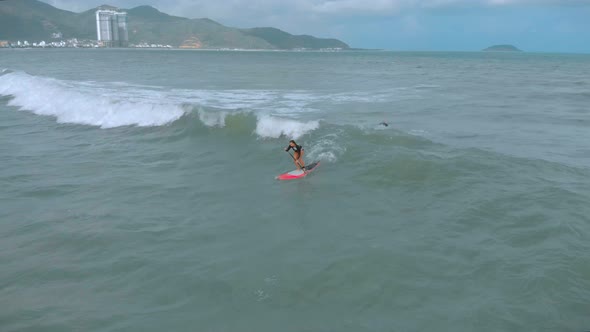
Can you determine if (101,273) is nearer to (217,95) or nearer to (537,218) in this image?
(537,218)

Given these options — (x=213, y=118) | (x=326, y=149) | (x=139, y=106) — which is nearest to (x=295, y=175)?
(x=326, y=149)

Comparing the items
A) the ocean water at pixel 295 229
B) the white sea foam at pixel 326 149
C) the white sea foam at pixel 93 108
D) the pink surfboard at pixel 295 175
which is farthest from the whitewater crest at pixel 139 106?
the pink surfboard at pixel 295 175

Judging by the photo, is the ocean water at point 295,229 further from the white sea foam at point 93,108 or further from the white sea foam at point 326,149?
the white sea foam at point 93,108

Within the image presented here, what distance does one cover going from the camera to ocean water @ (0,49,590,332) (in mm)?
6534

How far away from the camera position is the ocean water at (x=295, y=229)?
653cm

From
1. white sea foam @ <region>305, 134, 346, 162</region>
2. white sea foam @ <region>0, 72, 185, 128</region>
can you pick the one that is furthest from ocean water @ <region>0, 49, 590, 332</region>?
white sea foam @ <region>0, 72, 185, 128</region>

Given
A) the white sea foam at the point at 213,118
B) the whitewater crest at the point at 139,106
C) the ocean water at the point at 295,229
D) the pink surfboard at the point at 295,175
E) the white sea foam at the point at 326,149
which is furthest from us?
the white sea foam at the point at 213,118

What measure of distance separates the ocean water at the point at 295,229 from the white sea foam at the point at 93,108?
6.94 feet

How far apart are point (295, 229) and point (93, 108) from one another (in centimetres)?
1878

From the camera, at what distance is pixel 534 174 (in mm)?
12484

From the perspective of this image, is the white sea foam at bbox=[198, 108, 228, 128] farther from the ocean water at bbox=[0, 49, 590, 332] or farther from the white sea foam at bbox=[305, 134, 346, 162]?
the white sea foam at bbox=[305, 134, 346, 162]

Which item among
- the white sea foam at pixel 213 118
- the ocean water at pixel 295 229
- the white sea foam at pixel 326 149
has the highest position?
the white sea foam at pixel 213 118

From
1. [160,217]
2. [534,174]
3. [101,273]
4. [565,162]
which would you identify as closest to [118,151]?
[160,217]

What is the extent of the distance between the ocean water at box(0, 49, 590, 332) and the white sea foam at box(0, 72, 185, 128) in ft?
6.94
